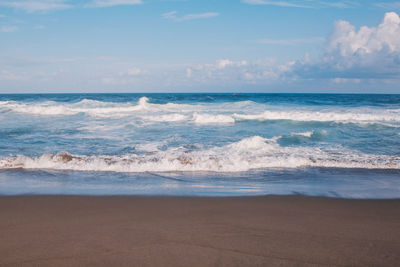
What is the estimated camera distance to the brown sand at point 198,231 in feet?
9.98

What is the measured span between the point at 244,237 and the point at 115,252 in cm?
145

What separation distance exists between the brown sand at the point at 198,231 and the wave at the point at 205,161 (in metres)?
2.34

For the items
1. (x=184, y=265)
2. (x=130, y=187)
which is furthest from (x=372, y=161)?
(x=184, y=265)

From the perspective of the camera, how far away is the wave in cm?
740

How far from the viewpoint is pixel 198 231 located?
147 inches

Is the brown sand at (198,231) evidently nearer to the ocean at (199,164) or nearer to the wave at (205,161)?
the ocean at (199,164)

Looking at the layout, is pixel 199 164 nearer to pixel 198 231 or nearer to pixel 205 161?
pixel 205 161

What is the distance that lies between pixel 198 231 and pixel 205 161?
411cm

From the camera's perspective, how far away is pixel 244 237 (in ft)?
11.6

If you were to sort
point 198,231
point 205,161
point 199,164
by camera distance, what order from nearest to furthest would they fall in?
1. point 198,231
2. point 199,164
3. point 205,161

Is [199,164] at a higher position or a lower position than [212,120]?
lower

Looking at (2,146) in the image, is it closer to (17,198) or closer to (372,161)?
(17,198)

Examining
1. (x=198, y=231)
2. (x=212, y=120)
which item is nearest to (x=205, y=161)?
(x=198, y=231)

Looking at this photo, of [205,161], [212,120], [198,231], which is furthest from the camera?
[212,120]
